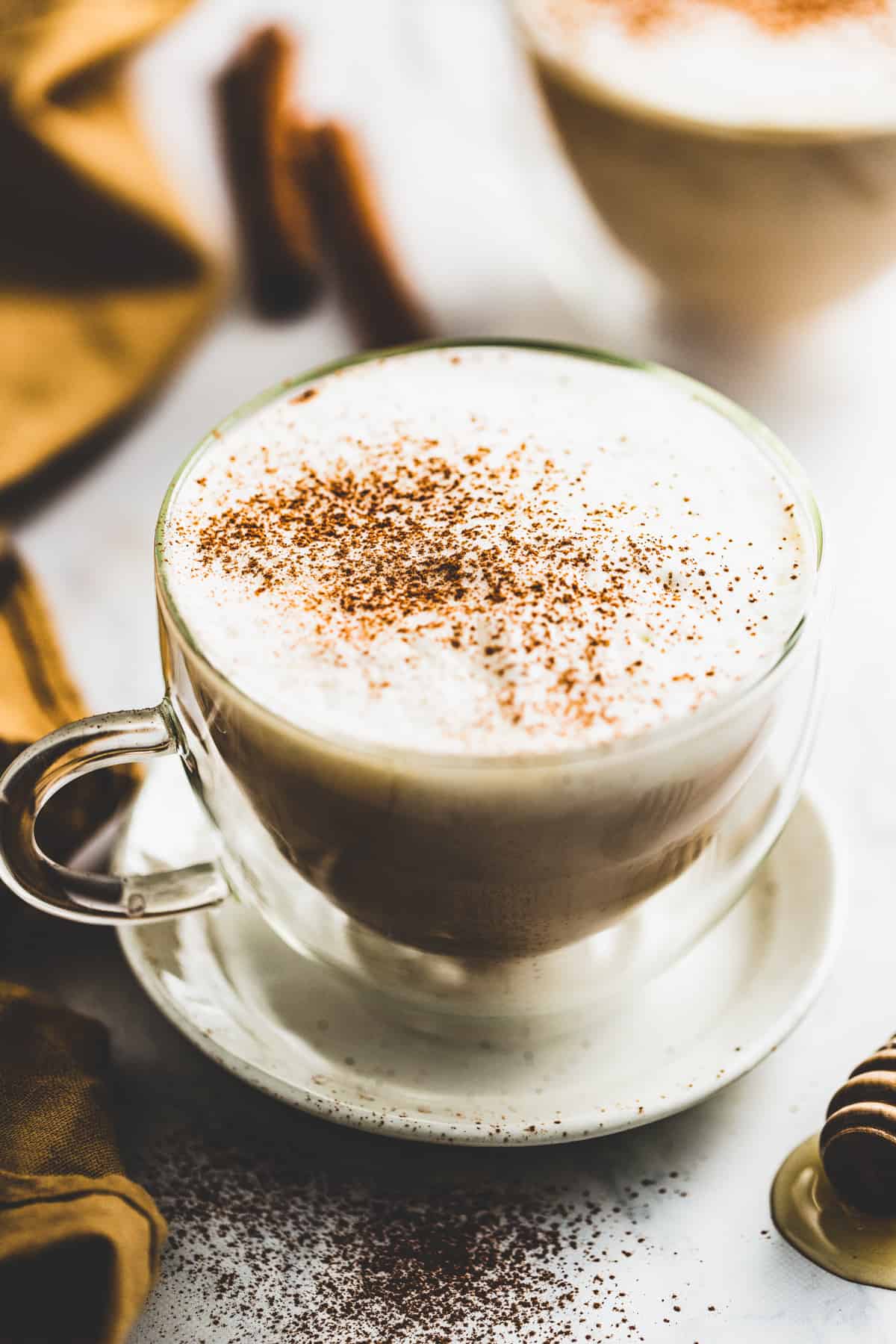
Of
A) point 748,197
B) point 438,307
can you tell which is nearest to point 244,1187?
point 748,197

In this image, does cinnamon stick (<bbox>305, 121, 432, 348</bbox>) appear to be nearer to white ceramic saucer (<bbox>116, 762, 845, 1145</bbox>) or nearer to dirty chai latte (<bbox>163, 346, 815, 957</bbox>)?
dirty chai latte (<bbox>163, 346, 815, 957</bbox>)

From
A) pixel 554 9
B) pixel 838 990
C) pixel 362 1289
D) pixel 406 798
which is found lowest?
pixel 838 990

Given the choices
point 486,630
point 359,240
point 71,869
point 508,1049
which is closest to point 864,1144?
point 508,1049

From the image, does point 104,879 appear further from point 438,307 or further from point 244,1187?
point 438,307

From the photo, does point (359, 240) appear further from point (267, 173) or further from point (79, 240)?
point (79, 240)

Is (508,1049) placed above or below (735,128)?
below

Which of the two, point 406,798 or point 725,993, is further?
point 725,993
